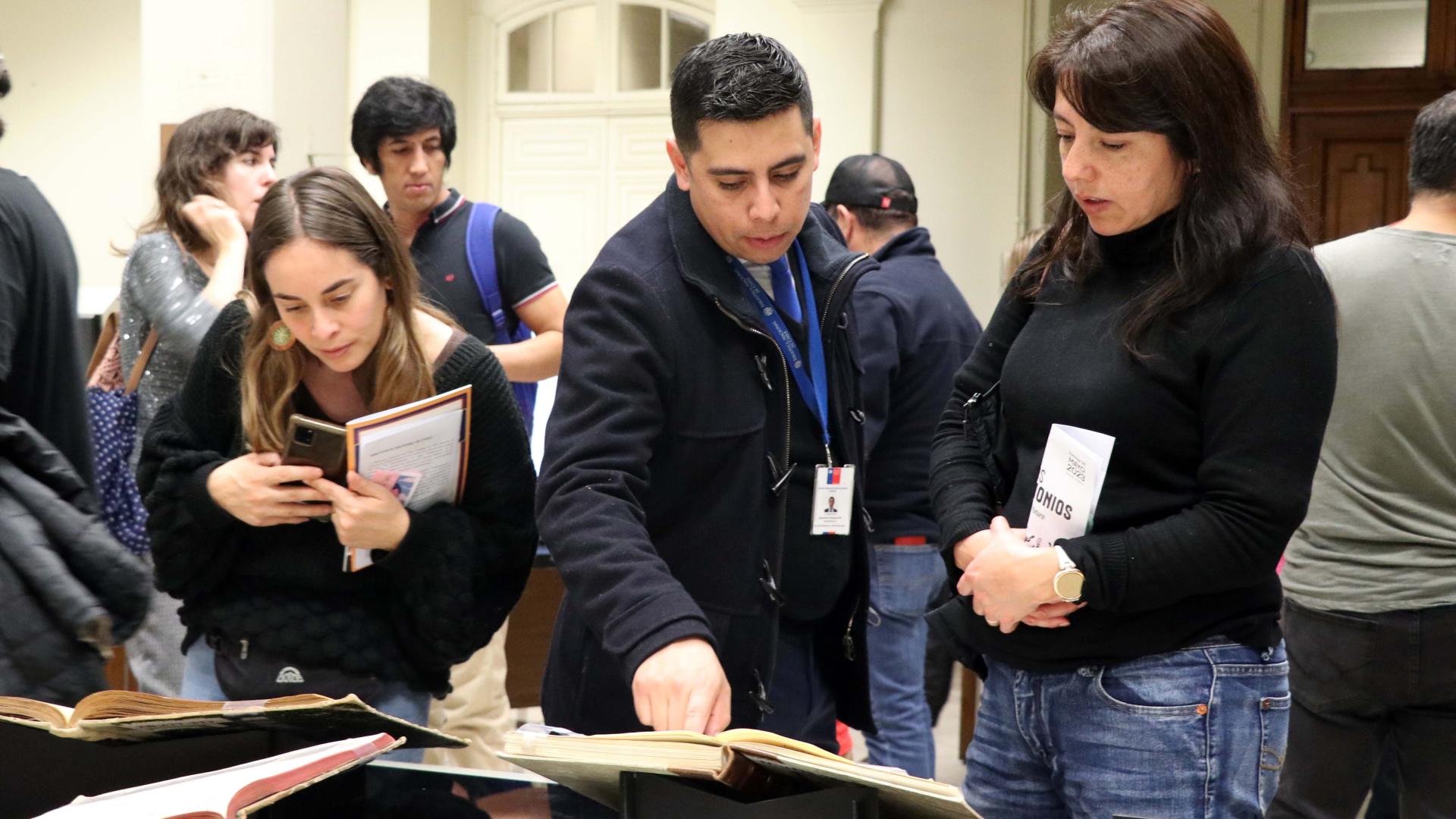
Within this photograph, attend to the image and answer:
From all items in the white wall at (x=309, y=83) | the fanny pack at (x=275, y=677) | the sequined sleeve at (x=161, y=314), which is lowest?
the fanny pack at (x=275, y=677)

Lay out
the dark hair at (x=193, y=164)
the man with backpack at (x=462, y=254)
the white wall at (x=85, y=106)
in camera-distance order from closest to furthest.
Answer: the dark hair at (x=193, y=164) → the man with backpack at (x=462, y=254) → the white wall at (x=85, y=106)

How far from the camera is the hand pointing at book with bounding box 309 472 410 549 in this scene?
1934mm

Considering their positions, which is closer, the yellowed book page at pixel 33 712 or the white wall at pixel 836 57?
the yellowed book page at pixel 33 712

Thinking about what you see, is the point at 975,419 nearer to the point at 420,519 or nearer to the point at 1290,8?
the point at 420,519

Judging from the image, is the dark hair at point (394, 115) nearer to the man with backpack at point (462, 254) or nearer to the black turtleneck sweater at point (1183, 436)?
the man with backpack at point (462, 254)

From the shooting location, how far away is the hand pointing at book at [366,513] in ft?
6.34

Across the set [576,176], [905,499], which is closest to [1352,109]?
[576,176]

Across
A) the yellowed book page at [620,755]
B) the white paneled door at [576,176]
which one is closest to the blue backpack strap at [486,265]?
the yellowed book page at [620,755]

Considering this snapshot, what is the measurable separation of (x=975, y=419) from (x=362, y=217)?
0.95m

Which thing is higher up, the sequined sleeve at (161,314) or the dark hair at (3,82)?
the dark hair at (3,82)

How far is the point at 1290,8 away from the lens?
23.4 ft

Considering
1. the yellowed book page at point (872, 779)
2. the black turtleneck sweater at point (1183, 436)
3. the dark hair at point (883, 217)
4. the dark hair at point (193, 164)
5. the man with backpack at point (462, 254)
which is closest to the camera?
the yellowed book page at point (872, 779)

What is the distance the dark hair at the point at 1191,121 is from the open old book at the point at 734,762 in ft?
2.13

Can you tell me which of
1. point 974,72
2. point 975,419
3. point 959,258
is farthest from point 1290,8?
point 975,419
